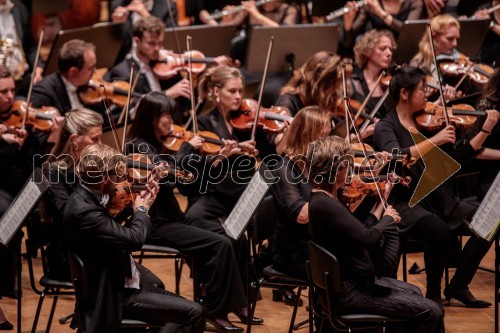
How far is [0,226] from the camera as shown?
3.96 m

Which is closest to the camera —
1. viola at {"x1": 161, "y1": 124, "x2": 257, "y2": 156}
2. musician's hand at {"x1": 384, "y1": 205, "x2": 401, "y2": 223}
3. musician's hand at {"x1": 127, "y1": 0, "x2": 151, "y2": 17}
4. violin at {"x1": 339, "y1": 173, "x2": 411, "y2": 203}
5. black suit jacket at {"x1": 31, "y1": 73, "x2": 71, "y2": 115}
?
musician's hand at {"x1": 384, "y1": 205, "x2": 401, "y2": 223}

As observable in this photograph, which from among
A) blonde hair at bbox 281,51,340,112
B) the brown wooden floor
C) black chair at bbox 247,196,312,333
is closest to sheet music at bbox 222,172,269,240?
black chair at bbox 247,196,312,333

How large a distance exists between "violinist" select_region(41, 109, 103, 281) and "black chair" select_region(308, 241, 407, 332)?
1.15m

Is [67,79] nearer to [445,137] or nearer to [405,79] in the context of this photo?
[405,79]

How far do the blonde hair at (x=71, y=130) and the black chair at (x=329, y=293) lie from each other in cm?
131

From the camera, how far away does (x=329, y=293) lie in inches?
135

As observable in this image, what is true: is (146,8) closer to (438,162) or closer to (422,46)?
(422,46)

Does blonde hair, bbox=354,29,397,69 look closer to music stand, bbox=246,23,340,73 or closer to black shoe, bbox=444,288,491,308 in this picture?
music stand, bbox=246,23,340,73

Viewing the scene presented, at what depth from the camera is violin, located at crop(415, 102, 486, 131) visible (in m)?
4.70

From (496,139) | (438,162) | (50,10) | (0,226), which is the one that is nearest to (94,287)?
(0,226)

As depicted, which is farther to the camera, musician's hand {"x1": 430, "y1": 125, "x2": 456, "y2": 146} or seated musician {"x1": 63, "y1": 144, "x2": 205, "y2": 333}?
musician's hand {"x1": 430, "y1": 125, "x2": 456, "y2": 146}

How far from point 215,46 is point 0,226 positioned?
284 cm

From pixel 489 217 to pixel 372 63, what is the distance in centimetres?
239

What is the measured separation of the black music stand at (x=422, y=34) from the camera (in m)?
6.29
